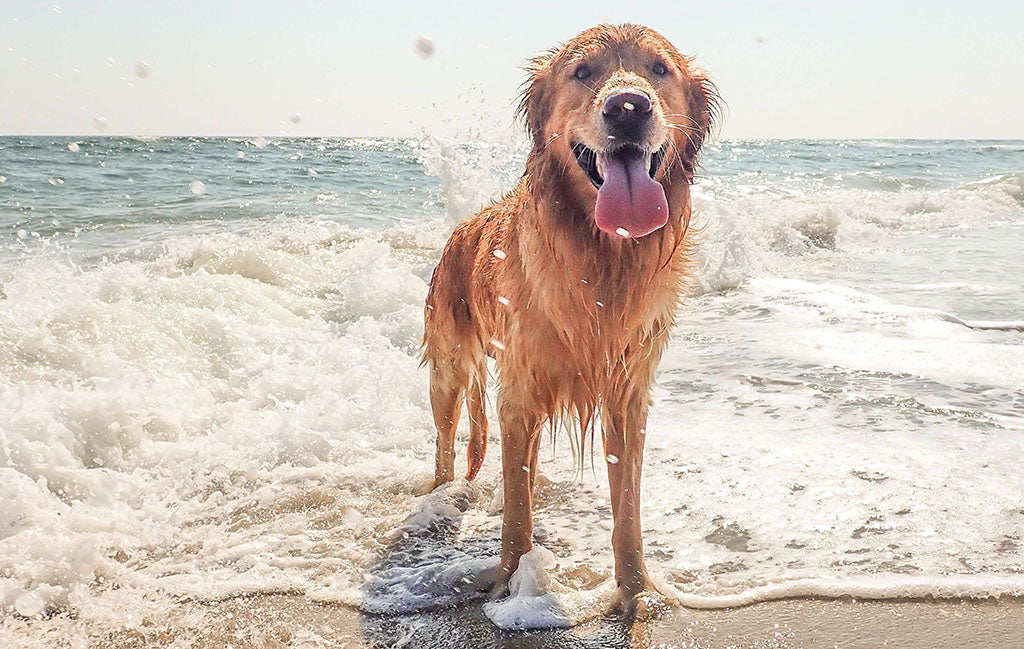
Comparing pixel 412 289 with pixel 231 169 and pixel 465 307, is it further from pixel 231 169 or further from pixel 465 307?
pixel 231 169

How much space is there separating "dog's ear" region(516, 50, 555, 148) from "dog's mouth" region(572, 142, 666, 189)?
0.67ft

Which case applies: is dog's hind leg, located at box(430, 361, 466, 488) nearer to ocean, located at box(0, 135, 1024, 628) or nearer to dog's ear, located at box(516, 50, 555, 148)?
ocean, located at box(0, 135, 1024, 628)

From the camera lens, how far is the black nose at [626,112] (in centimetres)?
204

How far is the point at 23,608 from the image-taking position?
2545mm

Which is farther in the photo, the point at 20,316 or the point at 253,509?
the point at 20,316

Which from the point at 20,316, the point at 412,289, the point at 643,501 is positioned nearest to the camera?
the point at 643,501

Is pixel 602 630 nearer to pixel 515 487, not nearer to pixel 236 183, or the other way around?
pixel 515 487

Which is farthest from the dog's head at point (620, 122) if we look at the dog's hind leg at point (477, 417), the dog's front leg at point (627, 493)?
the dog's hind leg at point (477, 417)

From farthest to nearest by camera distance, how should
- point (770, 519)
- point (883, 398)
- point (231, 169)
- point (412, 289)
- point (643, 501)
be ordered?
point (231, 169) < point (412, 289) < point (883, 398) < point (643, 501) < point (770, 519)

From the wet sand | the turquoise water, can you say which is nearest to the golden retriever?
the wet sand

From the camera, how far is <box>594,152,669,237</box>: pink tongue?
2.13 metres

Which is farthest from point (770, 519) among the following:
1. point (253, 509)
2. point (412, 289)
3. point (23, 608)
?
point (412, 289)

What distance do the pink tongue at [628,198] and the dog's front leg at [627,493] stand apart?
2.27ft

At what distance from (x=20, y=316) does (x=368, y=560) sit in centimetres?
348
